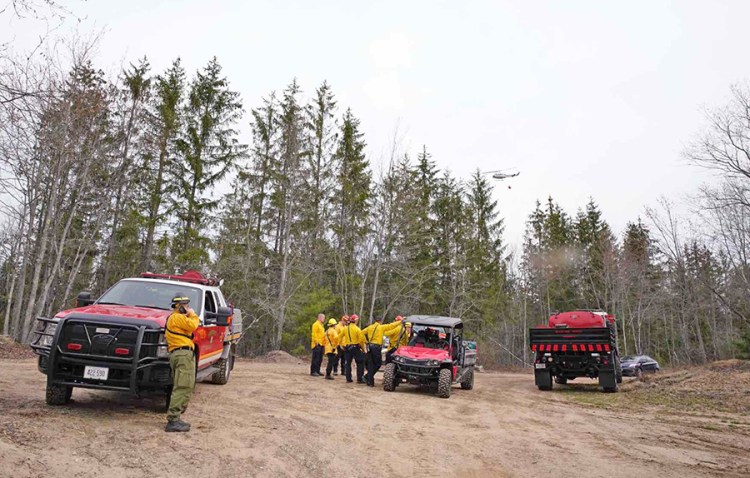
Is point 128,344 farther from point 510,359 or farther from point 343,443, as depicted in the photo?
point 510,359

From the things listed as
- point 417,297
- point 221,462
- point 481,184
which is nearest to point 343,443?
point 221,462

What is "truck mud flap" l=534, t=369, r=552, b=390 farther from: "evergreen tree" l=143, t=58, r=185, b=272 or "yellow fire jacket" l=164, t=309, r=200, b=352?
"evergreen tree" l=143, t=58, r=185, b=272

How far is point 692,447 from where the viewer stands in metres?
7.80

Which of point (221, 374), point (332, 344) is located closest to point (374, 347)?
point (332, 344)

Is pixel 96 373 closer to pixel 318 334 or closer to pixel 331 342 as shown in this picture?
pixel 318 334

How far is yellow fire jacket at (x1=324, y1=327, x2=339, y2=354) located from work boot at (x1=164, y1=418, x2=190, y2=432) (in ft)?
29.4

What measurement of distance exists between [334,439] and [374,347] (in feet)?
23.4

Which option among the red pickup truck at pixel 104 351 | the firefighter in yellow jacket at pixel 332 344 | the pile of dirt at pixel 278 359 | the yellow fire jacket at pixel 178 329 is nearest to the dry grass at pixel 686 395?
the firefighter in yellow jacket at pixel 332 344

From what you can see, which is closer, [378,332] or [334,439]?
[334,439]

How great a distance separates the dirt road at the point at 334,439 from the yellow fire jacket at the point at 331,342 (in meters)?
4.22

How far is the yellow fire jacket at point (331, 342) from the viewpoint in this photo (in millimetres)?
15300

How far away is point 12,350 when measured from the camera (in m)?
15.9

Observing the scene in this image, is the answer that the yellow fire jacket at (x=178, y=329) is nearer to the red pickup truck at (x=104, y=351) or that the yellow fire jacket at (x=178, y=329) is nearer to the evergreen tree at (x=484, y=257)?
the red pickup truck at (x=104, y=351)

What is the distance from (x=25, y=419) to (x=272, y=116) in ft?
84.6
